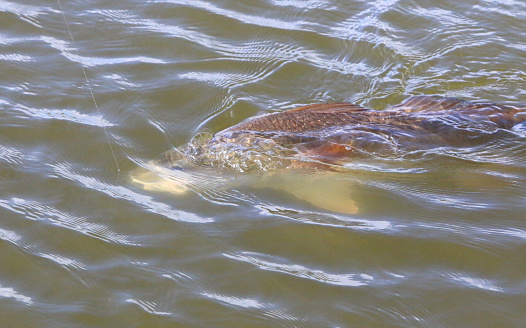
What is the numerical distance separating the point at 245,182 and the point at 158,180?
1.96 ft

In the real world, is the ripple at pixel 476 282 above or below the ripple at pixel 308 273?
above

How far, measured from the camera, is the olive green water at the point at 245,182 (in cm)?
355

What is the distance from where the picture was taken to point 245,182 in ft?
15.4

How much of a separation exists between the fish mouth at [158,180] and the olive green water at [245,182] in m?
0.08

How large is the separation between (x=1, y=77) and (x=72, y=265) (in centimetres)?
277

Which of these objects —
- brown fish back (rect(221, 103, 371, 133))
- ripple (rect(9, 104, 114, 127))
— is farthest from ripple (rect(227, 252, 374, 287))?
ripple (rect(9, 104, 114, 127))

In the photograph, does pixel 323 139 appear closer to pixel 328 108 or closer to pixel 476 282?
pixel 328 108

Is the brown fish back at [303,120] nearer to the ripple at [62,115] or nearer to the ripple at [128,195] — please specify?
the ripple at [128,195]

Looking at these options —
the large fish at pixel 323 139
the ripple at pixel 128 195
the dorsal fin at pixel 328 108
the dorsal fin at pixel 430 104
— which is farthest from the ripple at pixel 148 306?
the dorsal fin at pixel 430 104

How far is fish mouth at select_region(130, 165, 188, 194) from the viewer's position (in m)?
4.60

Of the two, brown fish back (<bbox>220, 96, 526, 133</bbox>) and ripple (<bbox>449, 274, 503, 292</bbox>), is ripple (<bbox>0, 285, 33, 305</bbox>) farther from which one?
ripple (<bbox>449, 274, 503, 292</bbox>)

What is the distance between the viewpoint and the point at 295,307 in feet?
11.5

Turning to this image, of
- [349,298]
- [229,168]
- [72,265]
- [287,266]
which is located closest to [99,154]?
[229,168]

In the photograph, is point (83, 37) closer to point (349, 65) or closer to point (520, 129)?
point (349, 65)
